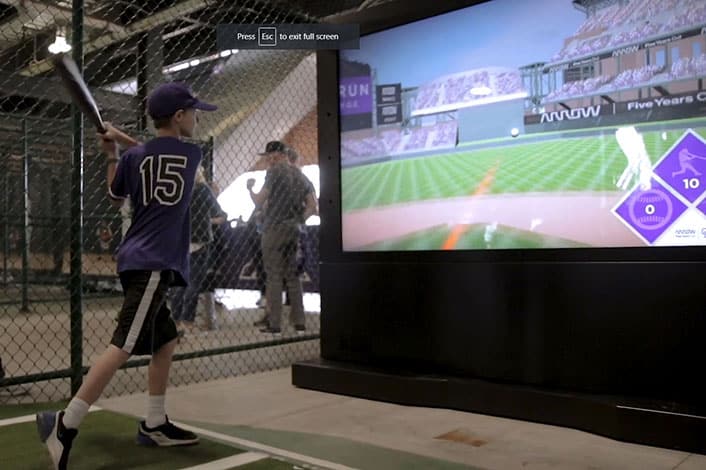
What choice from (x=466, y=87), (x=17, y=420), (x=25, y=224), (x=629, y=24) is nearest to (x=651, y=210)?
(x=629, y=24)

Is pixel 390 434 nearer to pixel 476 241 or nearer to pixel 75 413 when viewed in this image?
pixel 476 241

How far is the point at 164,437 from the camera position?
2.78 m

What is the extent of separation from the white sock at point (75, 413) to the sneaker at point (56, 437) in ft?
0.06

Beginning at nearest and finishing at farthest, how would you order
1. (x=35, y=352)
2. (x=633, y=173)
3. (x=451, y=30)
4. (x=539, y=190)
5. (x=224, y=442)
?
(x=224, y=442) < (x=633, y=173) < (x=539, y=190) < (x=451, y=30) < (x=35, y=352)

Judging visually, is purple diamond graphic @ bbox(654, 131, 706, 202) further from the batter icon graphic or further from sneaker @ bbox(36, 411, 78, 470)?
sneaker @ bbox(36, 411, 78, 470)

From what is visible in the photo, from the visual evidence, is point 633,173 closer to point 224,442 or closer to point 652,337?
point 652,337

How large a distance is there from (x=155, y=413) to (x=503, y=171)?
2.14m

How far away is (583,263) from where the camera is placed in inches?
124

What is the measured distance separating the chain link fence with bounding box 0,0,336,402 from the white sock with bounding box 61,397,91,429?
4.05 ft

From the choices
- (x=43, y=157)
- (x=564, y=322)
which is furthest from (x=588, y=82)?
(x=43, y=157)

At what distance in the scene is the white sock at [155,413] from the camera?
2.78m

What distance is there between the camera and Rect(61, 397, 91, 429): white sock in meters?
2.36

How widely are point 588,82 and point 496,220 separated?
842mm

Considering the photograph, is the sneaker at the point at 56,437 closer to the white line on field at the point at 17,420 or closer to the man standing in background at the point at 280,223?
the white line on field at the point at 17,420
